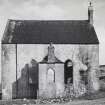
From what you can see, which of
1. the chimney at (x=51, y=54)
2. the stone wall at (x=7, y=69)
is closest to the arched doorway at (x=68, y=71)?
the chimney at (x=51, y=54)

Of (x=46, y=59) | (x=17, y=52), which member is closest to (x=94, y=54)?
(x=46, y=59)

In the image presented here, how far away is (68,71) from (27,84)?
20.5 feet

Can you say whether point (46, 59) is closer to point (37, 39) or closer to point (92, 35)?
point (37, 39)

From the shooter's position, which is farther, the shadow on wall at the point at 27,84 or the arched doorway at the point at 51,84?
the shadow on wall at the point at 27,84

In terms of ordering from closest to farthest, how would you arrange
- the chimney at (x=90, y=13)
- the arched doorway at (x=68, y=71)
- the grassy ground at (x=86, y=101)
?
the grassy ground at (x=86, y=101), the arched doorway at (x=68, y=71), the chimney at (x=90, y=13)

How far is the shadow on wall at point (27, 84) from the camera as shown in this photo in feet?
188

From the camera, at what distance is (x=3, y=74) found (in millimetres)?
57438

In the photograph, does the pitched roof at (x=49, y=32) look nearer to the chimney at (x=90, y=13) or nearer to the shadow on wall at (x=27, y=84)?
the chimney at (x=90, y=13)

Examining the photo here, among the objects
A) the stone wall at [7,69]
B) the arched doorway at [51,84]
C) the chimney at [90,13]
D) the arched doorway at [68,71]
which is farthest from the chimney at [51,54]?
the chimney at [90,13]

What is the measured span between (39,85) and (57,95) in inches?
116

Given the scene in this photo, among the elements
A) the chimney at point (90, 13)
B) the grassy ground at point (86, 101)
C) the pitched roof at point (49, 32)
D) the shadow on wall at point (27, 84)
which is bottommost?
the grassy ground at point (86, 101)

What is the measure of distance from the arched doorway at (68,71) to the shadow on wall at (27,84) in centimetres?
425

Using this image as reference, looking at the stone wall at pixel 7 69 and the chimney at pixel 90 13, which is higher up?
the chimney at pixel 90 13

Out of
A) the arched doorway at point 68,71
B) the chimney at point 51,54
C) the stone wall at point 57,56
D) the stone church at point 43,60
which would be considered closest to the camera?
the chimney at point 51,54
